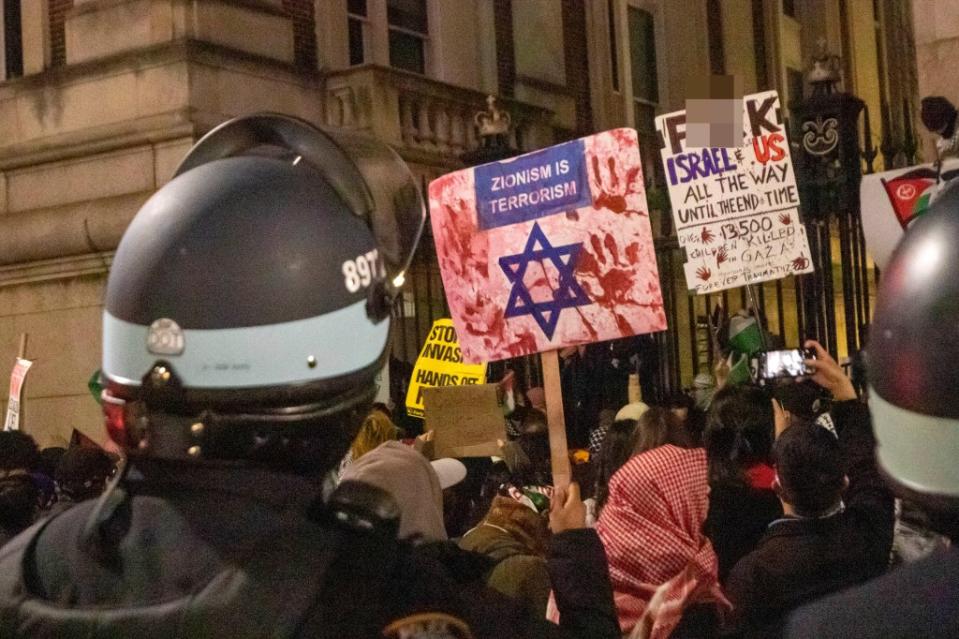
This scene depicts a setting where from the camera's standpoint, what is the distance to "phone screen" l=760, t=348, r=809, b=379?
531 centimetres

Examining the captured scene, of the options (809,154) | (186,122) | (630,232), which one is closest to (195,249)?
(630,232)

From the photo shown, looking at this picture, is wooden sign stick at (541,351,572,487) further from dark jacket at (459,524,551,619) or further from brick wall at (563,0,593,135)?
brick wall at (563,0,593,135)

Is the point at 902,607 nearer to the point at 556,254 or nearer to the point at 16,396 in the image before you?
the point at 556,254

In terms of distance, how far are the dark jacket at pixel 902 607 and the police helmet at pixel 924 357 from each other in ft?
0.26

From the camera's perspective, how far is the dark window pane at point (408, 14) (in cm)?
1499

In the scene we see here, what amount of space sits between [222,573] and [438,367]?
550cm

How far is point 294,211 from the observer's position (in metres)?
A: 2.09

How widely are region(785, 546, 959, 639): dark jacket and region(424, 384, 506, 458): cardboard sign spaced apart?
386 centimetres

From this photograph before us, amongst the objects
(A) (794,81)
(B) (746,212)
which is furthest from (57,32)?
(A) (794,81)

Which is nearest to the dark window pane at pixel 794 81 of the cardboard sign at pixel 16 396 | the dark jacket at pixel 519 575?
the cardboard sign at pixel 16 396

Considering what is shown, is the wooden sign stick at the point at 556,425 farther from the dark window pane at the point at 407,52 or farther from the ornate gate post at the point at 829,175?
the dark window pane at the point at 407,52

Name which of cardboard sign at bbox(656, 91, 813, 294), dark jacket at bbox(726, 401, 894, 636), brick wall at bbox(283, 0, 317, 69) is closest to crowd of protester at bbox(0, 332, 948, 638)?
dark jacket at bbox(726, 401, 894, 636)

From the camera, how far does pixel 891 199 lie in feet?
19.7

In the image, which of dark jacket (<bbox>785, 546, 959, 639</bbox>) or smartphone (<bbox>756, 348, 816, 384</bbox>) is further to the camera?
smartphone (<bbox>756, 348, 816, 384</bbox>)
